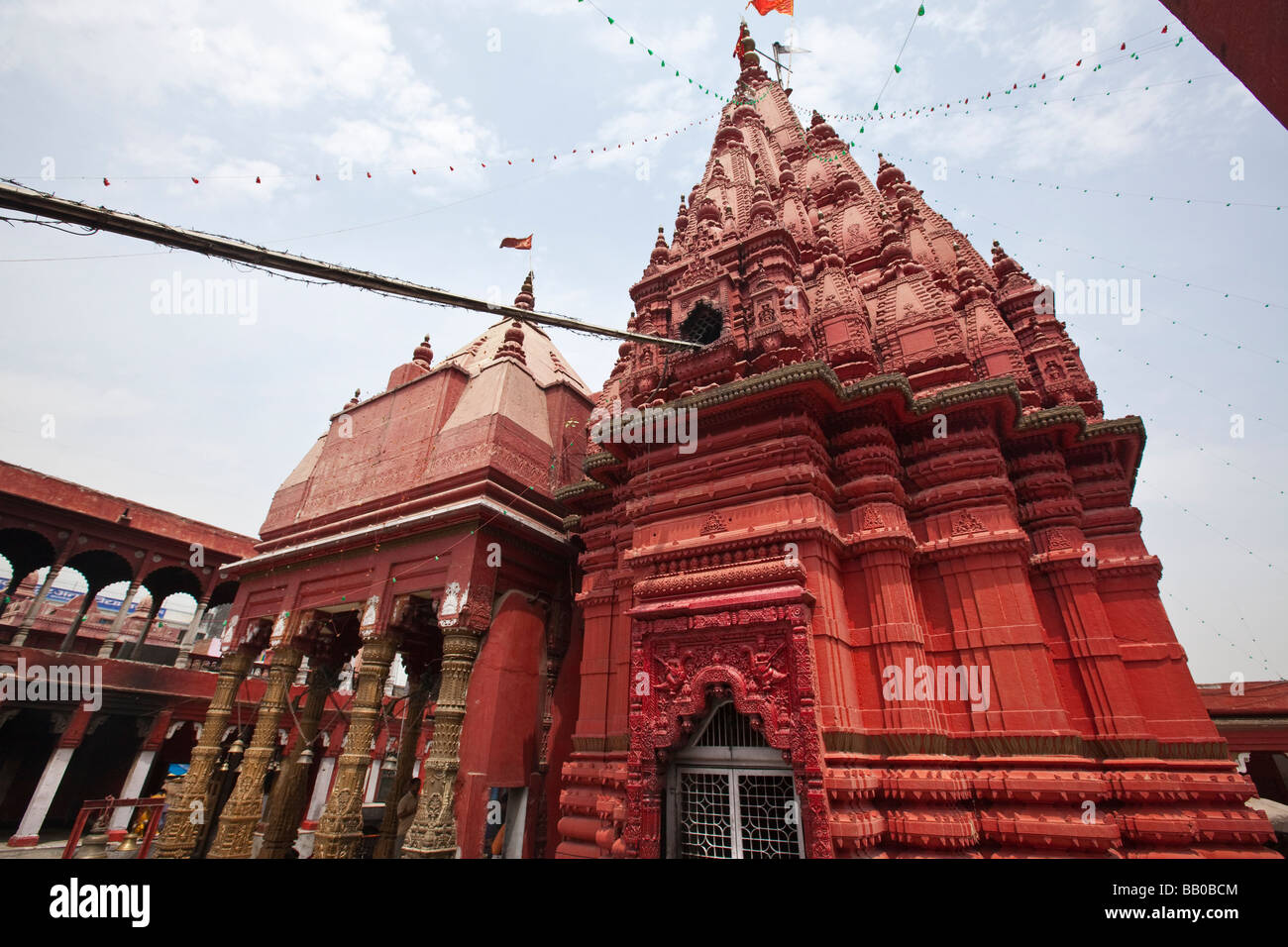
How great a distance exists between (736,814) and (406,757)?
10.4 m

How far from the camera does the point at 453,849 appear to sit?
8.70m

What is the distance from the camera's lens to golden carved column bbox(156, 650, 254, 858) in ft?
40.6

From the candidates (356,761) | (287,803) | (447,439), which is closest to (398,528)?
(447,439)

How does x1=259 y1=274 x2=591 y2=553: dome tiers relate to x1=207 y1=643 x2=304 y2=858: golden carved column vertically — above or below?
above

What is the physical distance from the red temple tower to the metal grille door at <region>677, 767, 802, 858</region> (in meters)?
0.03

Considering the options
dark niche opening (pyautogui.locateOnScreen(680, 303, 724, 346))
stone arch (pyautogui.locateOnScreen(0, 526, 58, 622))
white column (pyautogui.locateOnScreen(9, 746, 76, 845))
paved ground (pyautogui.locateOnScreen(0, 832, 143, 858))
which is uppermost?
dark niche opening (pyautogui.locateOnScreen(680, 303, 724, 346))

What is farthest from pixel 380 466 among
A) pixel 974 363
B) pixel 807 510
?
pixel 974 363

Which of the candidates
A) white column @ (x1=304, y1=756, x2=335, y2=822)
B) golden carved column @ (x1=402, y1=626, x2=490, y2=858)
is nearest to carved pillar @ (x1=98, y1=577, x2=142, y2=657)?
white column @ (x1=304, y1=756, x2=335, y2=822)

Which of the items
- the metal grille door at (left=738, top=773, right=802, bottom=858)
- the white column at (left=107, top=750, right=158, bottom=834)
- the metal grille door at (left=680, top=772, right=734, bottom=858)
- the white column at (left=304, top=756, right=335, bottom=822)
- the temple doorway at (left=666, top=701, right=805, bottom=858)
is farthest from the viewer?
the white column at (left=304, top=756, right=335, bottom=822)

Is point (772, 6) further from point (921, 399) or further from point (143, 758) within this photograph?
point (143, 758)

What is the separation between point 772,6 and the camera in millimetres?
16297

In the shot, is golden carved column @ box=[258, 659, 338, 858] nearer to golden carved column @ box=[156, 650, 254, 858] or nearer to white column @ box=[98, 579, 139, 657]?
golden carved column @ box=[156, 650, 254, 858]
